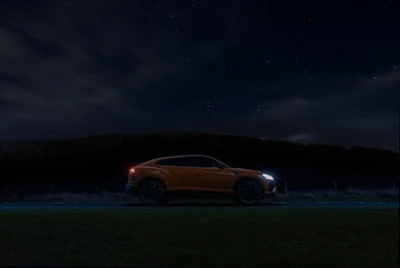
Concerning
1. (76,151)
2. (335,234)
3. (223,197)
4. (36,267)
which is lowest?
(36,267)

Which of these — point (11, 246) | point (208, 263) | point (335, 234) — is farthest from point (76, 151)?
point (335, 234)

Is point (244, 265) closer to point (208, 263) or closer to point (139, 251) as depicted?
point (208, 263)

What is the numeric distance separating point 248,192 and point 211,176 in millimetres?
→ 820

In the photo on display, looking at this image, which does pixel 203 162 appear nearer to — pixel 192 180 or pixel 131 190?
pixel 192 180

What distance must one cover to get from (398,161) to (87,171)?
5.63 meters

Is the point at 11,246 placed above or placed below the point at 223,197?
below

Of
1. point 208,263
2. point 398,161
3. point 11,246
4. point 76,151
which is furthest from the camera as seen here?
point 76,151

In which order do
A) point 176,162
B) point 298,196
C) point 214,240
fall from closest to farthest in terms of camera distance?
point 214,240 < point 176,162 < point 298,196

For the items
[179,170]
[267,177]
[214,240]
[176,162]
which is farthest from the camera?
[267,177]

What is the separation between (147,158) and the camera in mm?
9820

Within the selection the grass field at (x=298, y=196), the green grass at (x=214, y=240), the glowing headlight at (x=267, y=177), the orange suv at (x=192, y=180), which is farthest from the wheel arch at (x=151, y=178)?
the green grass at (x=214, y=240)

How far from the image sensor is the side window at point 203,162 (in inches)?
376

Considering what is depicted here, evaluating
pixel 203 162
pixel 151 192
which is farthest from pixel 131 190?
pixel 203 162

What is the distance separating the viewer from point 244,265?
20.5ft
